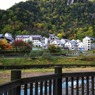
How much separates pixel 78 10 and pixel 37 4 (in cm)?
1914

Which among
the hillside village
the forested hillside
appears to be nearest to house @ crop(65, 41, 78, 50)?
the hillside village

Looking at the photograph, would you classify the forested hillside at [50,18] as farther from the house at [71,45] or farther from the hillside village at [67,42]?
the house at [71,45]

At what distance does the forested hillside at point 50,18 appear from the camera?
107m

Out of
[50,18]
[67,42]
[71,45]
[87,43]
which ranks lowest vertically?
[71,45]

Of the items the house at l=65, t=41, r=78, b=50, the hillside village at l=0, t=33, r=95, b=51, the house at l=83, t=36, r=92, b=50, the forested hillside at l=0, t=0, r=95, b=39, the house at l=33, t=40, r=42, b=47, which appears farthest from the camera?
the forested hillside at l=0, t=0, r=95, b=39

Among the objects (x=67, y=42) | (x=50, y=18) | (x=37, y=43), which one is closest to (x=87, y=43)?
(x=67, y=42)

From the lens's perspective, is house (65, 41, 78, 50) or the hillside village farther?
the hillside village

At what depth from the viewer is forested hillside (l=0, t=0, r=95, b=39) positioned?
10669 cm

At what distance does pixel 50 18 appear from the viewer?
12862 cm

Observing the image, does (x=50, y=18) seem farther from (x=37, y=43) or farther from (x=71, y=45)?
(x=37, y=43)

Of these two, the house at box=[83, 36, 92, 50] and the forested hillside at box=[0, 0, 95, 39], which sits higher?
the forested hillside at box=[0, 0, 95, 39]

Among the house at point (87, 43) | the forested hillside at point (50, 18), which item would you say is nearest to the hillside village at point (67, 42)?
the house at point (87, 43)

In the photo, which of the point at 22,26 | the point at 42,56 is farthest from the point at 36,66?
the point at 22,26

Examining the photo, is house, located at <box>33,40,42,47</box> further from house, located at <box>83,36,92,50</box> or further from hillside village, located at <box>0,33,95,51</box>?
house, located at <box>83,36,92,50</box>
